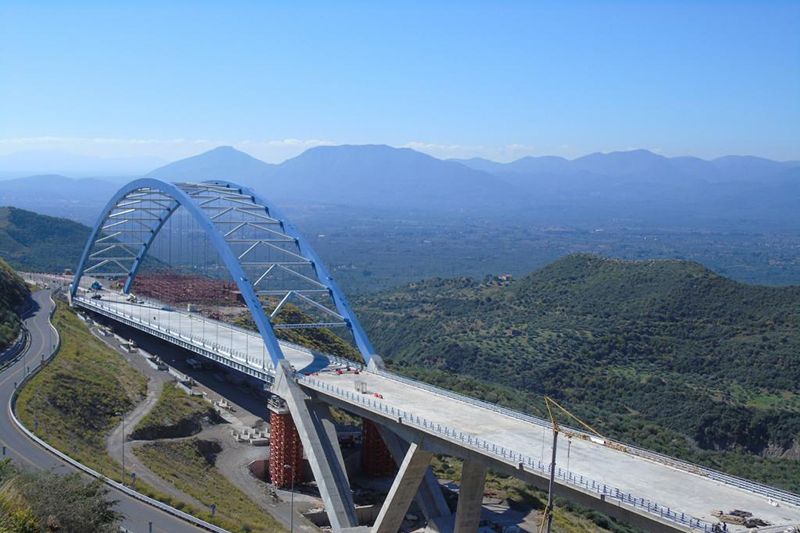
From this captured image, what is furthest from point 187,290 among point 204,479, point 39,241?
point 39,241

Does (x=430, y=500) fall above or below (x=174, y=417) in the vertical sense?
below

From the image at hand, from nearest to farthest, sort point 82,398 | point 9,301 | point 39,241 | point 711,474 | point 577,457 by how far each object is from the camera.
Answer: point 711,474 → point 577,457 → point 82,398 → point 9,301 → point 39,241

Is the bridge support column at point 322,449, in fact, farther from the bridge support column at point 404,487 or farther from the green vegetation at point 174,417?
the green vegetation at point 174,417

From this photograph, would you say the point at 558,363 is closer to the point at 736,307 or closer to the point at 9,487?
the point at 736,307

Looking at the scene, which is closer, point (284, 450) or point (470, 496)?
point (470, 496)

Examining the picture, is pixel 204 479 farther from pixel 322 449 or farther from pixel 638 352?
pixel 638 352

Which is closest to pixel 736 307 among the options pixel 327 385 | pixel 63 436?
pixel 327 385

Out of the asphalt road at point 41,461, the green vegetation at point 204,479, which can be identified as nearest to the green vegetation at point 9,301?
the asphalt road at point 41,461
